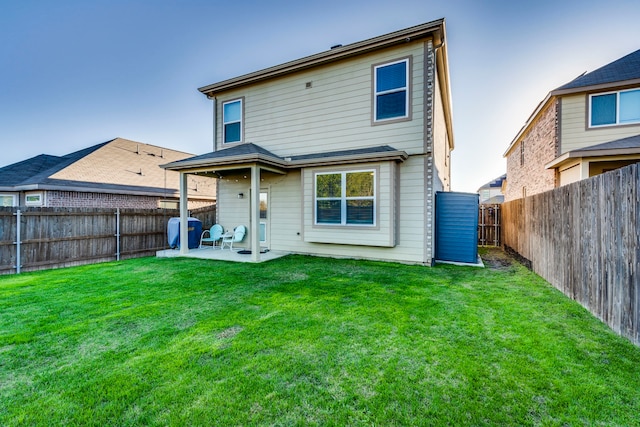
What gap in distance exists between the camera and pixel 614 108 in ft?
27.6

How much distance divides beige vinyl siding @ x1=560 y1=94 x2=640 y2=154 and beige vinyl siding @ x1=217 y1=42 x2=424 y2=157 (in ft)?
Answer: 18.3

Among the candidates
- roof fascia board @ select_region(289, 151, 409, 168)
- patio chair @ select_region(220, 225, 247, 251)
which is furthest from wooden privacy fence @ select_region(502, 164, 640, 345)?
patio chair @ select_region(220, 225, 247, 251)

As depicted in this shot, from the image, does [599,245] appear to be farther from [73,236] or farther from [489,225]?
[73,236]

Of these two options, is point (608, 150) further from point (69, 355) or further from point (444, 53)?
point (69, 355)

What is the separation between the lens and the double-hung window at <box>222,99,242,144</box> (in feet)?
32.3

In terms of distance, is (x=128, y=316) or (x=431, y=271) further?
(x=431, y=271)

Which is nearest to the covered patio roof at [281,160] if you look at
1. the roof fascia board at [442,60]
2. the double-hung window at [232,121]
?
the double-hung window at [232,121]

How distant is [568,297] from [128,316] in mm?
6531

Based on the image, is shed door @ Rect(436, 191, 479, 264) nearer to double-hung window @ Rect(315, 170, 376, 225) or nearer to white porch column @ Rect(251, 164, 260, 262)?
double-hung window @ Rect(315, 170, 376, 225)

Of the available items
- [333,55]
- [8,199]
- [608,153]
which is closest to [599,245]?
[608,153]

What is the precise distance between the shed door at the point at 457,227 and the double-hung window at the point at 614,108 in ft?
16.4

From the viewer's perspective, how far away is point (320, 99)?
8477mm

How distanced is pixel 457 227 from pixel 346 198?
3149 mm

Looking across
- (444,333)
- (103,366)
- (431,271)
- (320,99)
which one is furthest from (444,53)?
(103,366)
